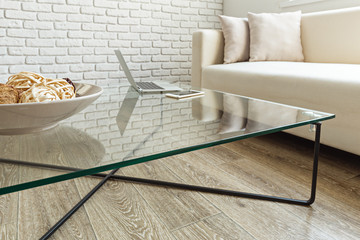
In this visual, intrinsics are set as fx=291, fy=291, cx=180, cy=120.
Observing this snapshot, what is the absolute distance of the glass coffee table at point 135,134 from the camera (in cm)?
46

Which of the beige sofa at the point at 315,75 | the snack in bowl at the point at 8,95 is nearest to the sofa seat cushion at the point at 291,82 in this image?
the beige sofa at the point at 315,75

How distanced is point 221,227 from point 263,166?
1.61 feet

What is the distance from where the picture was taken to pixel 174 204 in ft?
3.09

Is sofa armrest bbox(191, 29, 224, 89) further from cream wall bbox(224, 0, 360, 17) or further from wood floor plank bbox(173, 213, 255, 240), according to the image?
wood floor plank bbox(173, 213, 255, 240)

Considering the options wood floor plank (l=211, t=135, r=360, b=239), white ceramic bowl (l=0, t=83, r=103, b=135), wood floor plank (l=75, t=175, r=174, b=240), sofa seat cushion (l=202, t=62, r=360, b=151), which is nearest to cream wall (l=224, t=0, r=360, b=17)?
sofa seat cushion (l=202, t=62, r=360, b=151)

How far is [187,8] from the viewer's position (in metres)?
3.05

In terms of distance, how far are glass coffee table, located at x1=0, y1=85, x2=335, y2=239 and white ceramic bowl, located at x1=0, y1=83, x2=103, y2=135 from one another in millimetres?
18

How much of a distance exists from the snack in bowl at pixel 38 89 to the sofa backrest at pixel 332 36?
65.2 inches

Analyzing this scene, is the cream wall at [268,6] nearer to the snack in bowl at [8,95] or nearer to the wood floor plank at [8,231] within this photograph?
the snack in bowl at [8,95]

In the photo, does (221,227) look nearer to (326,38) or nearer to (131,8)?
(326,38)

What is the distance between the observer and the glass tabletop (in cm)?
45

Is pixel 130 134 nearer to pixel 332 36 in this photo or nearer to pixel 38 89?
pixel 38 89

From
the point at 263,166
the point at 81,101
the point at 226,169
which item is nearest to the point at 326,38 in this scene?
the point at 263,166

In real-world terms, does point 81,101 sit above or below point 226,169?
above
